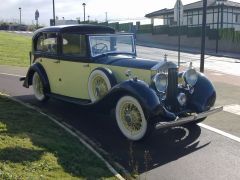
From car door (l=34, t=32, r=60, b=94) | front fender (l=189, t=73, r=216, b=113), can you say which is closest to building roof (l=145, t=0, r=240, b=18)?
car door (l=34, t=32, r=60, b=94)

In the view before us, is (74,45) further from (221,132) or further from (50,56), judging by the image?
(221,132)

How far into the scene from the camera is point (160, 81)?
25.4 feet

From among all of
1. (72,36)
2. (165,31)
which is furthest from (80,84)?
(165,31)

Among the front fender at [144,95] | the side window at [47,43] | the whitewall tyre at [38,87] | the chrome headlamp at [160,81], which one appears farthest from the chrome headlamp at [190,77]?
the whitewall tyre at [38,87]

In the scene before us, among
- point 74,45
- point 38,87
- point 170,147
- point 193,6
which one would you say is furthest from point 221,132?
point 193,6

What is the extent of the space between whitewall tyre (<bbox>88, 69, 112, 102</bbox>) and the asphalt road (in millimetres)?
589

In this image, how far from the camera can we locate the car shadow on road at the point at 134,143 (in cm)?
647

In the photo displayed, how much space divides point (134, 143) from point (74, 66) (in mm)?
2798

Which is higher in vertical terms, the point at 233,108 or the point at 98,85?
the point at 98,85

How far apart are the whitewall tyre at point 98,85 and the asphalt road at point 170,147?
1.93 feet

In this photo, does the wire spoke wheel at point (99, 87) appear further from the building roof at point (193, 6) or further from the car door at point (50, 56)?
the building roof at point (193, 6)

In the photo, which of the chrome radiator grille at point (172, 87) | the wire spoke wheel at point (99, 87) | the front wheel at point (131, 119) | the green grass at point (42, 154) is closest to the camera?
the green grass at point (42, 154)

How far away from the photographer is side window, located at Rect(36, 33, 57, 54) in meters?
9.83

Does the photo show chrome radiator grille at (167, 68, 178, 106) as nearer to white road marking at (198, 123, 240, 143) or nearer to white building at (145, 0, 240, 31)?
white road marking at (198, 123, 240, 143)
